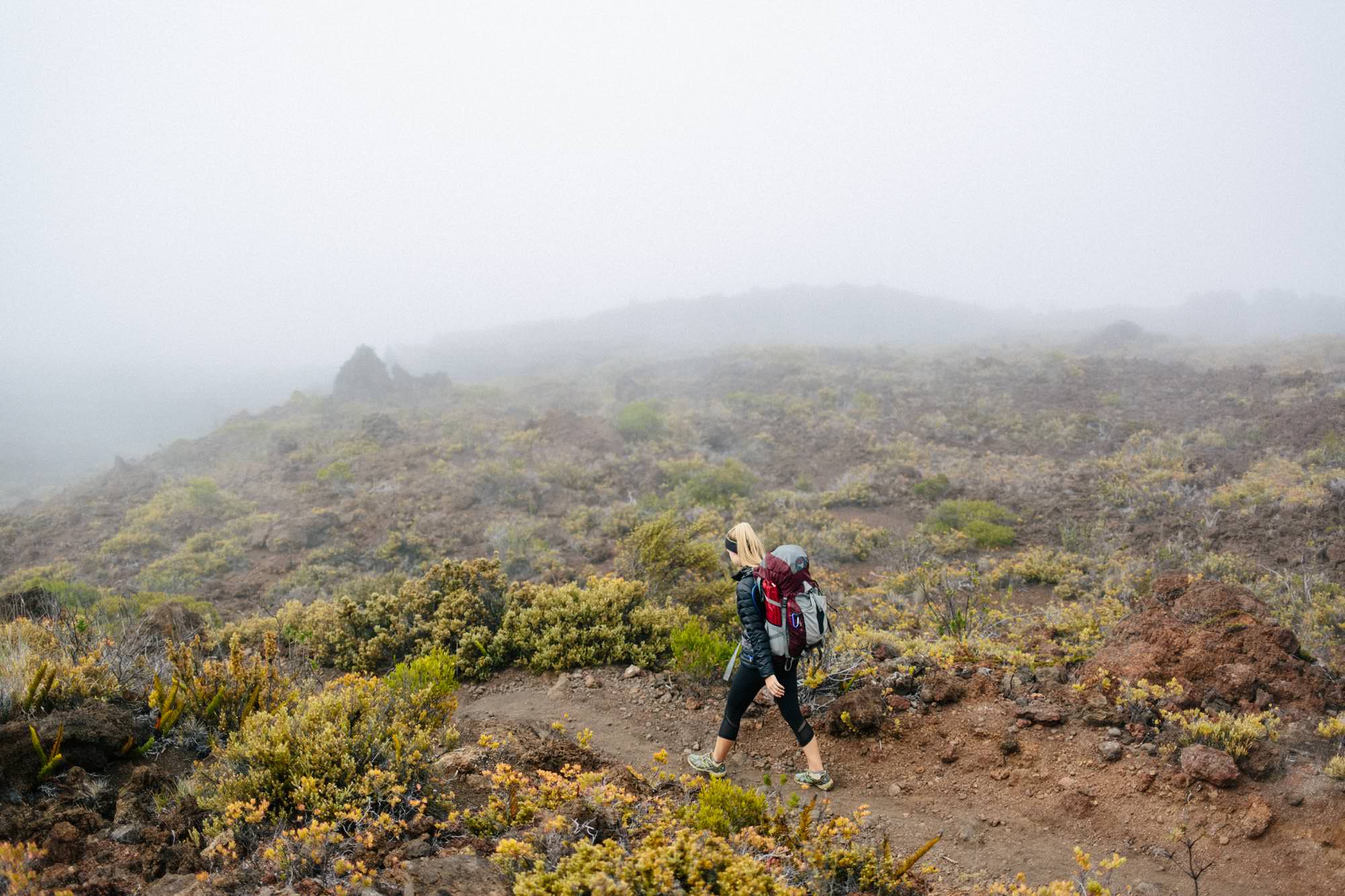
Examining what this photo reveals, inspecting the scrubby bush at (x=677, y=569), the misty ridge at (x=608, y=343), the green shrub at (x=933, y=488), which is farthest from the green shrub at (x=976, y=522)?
the misty ridge at (x=608, y=343)

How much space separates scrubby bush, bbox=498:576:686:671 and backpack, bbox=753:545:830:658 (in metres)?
2.33

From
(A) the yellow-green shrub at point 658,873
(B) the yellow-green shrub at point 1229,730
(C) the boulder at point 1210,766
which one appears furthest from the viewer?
(B) the yellow-green shrub at point 1229,730

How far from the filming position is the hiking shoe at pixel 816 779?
4.46 metres

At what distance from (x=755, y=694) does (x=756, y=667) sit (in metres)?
0.24

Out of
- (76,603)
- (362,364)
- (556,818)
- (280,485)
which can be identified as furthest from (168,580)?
(362,364)

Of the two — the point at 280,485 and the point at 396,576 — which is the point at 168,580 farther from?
the point at 280,485

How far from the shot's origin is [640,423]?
20.7 meters

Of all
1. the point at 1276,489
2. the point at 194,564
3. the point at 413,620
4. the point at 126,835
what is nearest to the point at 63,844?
the point at 126,835

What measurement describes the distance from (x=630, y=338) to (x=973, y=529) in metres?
43.4

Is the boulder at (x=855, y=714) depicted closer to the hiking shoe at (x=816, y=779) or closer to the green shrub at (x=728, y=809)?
the hiking shoe at (x=816, y=779)

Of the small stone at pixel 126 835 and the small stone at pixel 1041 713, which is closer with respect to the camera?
the small stone at pixel 126 835

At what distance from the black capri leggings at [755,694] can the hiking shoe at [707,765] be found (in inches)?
8.4

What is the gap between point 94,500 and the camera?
58.9ft

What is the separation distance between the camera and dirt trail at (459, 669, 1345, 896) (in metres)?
3.51
